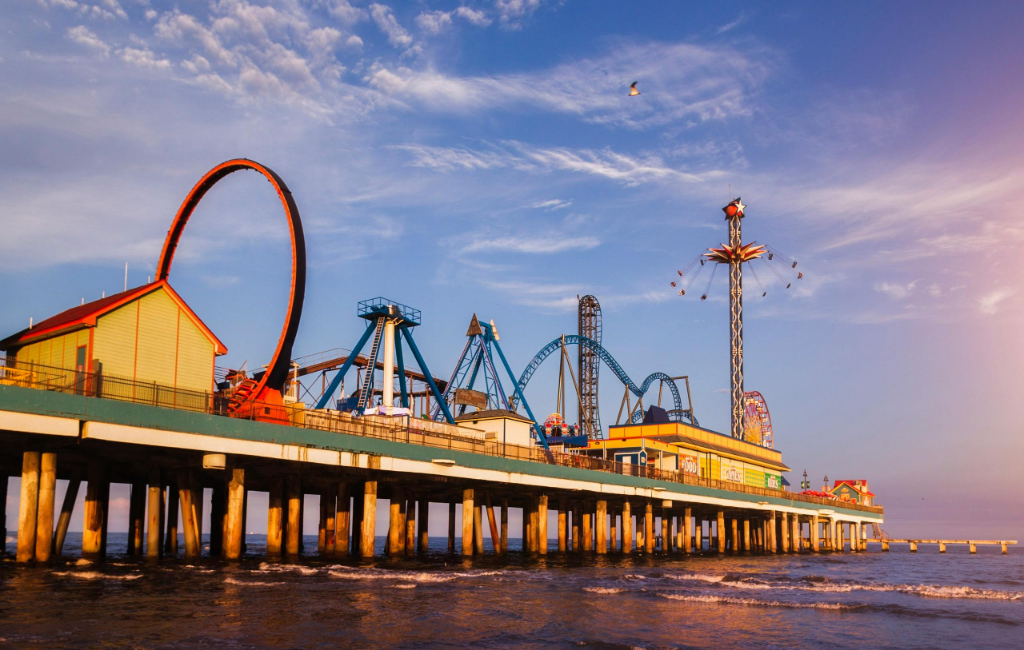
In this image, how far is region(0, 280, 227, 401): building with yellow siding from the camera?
3228 centimetres

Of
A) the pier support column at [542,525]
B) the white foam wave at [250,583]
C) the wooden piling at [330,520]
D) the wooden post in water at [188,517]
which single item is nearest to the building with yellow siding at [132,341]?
the wooden post in water at [188,517]

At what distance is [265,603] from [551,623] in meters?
7.66

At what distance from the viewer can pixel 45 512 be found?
85.8ft

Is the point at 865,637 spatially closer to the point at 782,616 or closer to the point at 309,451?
the point at 782,616

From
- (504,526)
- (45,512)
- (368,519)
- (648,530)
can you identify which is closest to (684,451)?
(648,530)

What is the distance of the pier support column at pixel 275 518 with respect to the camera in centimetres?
3547

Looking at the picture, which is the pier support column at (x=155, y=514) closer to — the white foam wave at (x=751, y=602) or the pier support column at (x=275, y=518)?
the pier support column at (x=275, y=518)

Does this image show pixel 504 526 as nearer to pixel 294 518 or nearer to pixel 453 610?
pixel 294 518

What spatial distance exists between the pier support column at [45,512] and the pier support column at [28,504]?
17 centimetres

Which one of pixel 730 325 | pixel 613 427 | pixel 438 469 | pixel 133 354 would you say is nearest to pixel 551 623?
pixel 438 469

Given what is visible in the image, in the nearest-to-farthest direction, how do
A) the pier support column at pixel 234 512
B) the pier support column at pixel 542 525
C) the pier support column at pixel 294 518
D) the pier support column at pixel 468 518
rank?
the pier support column at pixel 234 512, the pier support column at pixel 294 518, the pier support column at pixel 468 518, the pier support column at pixel 542 525

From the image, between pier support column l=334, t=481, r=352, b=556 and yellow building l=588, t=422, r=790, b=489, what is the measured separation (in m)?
27.7

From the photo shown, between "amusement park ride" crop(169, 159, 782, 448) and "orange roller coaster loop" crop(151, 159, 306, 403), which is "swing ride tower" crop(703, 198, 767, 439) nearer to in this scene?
"amusement park ride" crop(169, 159, 782, 448)

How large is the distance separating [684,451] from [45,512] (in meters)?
54.7
